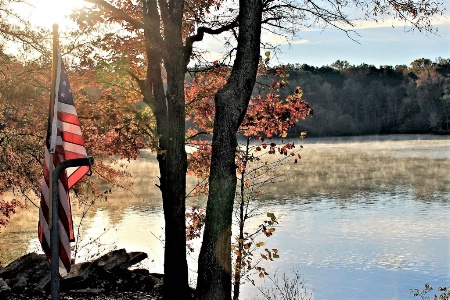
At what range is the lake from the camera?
21484 millimetres

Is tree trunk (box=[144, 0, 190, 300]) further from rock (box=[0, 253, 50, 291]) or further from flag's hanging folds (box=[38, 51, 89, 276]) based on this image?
flag's hanging folds (box=[38, 51, 89, 276])

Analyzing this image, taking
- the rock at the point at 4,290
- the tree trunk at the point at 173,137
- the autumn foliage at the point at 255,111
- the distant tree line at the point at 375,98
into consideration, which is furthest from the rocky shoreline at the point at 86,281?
the distant tree line at the point at 375,98

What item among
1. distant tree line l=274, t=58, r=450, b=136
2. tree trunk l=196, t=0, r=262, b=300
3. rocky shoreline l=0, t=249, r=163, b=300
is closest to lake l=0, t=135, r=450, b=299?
rocky shoreline l=0, t=249, r=163, b=300

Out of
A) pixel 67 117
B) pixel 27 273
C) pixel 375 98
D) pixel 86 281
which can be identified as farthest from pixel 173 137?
pixel 375 98

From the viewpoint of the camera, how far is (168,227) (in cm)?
1188

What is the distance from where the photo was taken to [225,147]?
889cm

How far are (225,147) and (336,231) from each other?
2089cm

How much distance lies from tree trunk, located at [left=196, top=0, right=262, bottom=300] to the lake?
6197mm

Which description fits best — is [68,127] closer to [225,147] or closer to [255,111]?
[225,147]

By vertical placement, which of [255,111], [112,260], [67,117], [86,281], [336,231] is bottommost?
[336,231]

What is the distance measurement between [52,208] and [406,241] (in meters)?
22.9

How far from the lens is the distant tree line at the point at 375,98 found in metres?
119

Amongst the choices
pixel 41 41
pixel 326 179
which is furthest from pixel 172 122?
pixel 326 179

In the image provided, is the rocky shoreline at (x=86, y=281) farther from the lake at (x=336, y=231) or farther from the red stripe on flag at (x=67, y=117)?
the red stripe on flag at (x=67, y=117)
